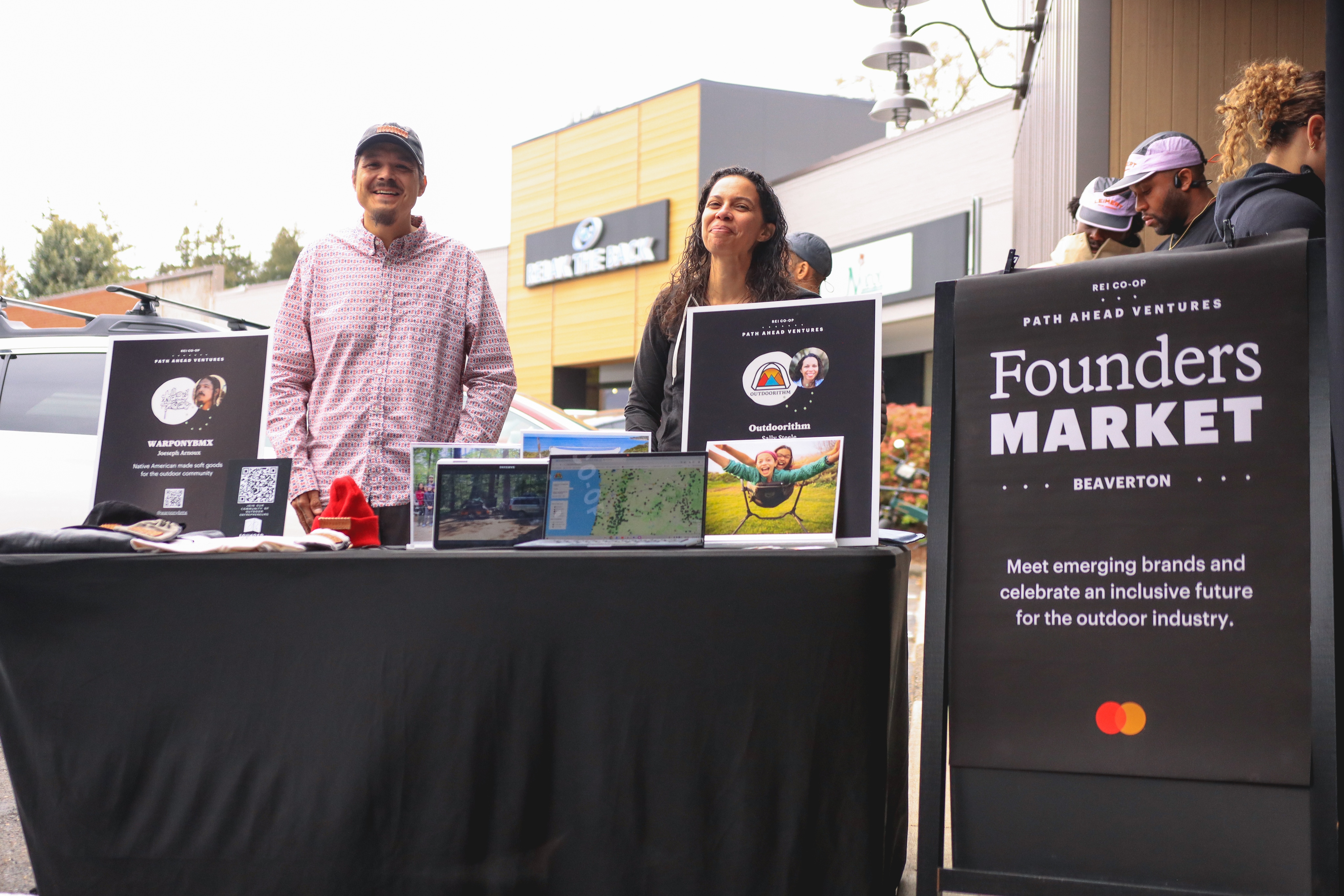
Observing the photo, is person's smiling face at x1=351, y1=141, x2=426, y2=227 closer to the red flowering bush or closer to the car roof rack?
the car roof rack

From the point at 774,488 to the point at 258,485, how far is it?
1.20m

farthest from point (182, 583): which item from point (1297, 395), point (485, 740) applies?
point (1297, 395)

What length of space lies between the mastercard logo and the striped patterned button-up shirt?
1.70 meters

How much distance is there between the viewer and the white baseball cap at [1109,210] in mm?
3414

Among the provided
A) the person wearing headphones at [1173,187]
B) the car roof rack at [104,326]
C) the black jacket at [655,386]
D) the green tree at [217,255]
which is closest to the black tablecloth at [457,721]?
the black jacket at [655,386]

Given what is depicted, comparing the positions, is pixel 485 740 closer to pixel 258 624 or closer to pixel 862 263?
pixel 258 624

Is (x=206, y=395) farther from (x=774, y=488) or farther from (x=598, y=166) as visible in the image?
(x=598, y=166)

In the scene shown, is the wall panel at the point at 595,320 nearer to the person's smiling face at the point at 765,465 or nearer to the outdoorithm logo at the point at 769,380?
the outdoorithm logo at the point at 769,380

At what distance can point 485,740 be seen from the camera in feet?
6.47

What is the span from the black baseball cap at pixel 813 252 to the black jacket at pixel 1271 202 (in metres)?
1.31

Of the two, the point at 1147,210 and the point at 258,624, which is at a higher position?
the point at 1147,210

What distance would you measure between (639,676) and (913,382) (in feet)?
57.2

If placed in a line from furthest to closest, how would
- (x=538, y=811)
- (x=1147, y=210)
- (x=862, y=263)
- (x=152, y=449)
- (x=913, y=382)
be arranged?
(x=913, y=382) < (x=862, y=263) < (x=1147, y=210) < (x=152, y=449) < (x=538, y=811)

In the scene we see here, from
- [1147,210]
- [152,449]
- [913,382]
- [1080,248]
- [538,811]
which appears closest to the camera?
[538,811]
